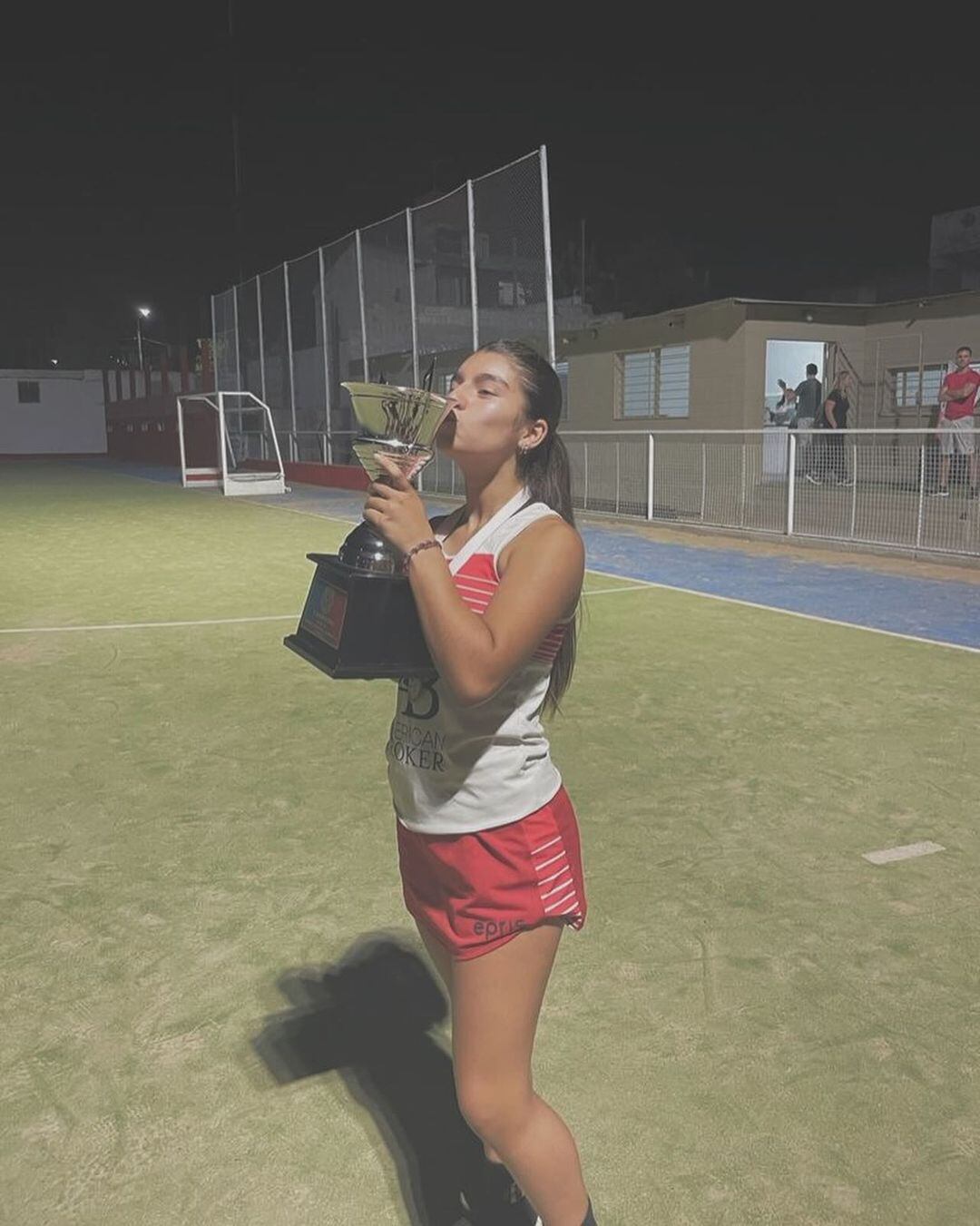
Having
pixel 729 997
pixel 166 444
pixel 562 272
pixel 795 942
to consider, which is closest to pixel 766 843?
pixel 795 942

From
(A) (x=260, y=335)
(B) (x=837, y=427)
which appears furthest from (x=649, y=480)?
(A) (x=260, y=335)

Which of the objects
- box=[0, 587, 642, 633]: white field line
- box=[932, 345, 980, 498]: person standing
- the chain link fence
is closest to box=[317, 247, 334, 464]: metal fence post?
the chain link fence

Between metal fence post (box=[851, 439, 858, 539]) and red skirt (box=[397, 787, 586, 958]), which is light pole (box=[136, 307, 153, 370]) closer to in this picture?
metal fence post (box=[851, 439, 858, 539])

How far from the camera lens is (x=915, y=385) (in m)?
18.2

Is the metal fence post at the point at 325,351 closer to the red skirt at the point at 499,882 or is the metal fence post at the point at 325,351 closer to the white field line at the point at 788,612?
the white field line at the point at 788,612

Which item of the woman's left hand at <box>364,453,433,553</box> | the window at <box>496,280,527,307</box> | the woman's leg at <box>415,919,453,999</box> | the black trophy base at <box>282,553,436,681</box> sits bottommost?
the woman's leg at <box>415,919,453,999</box>

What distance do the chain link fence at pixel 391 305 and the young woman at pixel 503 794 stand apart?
12798 mm

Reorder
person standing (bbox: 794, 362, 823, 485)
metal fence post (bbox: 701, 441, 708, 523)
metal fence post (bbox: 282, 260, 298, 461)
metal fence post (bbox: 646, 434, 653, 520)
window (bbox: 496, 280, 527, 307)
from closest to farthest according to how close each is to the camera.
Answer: metal fence post (bbox: 701, 441, 708, 523) → metal fence post (bbox: 646, 434, 653, 520) → window (bbox: 496, 280, 527, 307) → person standing (bbox: 794, 362, 823, 485) → metal fence post (bbox: 282, 260, 298, 461)

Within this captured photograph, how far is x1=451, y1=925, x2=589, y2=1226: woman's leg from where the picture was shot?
168 cm

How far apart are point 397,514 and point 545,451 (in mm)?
451

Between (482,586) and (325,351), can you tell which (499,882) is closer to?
(482,586)

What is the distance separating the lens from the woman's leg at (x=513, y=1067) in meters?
1.68

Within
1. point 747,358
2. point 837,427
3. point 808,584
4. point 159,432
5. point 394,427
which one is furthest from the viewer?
point 159,432

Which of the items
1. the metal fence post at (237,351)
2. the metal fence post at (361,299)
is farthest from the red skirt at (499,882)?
the metal fence post at (237,351)
